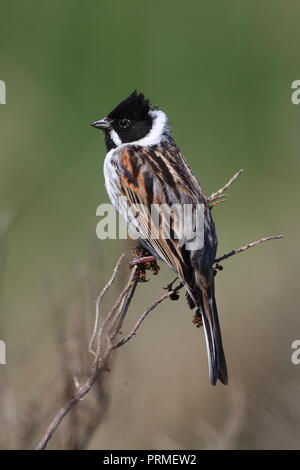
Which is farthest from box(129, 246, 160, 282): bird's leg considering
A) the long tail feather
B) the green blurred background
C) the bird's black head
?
the green blurred background

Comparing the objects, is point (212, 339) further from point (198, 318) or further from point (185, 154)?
point (185, 154)

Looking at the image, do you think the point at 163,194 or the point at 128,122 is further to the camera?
the point at 128,122

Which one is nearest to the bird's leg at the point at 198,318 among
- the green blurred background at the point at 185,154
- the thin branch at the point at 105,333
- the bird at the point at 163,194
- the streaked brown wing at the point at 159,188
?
the bird at the point at 163,194

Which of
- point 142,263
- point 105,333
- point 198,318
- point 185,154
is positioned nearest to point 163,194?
point 142,263

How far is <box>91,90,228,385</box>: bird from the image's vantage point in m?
4.11

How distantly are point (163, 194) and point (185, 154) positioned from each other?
4389mm

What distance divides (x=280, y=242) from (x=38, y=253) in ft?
6.03

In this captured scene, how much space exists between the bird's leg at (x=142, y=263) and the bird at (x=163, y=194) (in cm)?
8

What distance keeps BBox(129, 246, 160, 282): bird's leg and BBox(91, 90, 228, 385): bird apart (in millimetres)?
76

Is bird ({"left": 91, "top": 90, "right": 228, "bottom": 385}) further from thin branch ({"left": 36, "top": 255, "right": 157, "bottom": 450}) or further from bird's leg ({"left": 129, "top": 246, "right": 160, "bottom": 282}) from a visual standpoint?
thin branch ({"left": 36, "top": 255, "right": 157, "bottom": 450})

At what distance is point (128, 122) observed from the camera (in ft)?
16.5

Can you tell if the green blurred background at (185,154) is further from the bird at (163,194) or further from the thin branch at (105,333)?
the thin branch at (105,333)

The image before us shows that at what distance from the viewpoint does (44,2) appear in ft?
31.8

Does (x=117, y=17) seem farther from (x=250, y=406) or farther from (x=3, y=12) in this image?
(x=250, y=406)
